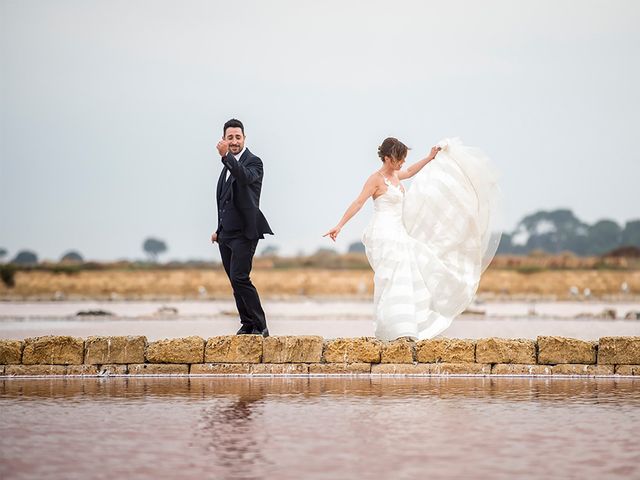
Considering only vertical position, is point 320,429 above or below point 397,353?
below

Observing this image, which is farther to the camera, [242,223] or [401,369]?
[242,223]

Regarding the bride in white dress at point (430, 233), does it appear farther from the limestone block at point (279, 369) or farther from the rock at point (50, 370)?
the rock at point (50, 370)

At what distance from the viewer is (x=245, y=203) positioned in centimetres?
1199

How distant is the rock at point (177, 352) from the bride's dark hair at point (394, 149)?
9.37 feet

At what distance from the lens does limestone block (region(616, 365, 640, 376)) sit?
11.3 metres

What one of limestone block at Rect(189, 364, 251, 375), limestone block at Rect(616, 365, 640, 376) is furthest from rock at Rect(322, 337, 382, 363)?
limestone block at Rect(616, 365, 640, 376)

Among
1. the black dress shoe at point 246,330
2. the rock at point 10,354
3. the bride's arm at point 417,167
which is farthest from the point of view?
the bride's arm at point 417,167

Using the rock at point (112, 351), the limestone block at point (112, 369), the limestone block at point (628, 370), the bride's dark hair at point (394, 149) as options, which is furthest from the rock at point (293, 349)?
the limestone block at point (628, 370)

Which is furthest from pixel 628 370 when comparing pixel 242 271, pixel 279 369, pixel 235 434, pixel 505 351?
pixel 235 434

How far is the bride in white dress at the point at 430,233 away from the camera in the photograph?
40.0ft

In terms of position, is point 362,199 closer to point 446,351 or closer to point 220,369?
point 446,351

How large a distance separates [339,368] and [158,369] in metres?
1.81

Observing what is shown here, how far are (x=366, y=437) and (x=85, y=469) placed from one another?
1906 mm

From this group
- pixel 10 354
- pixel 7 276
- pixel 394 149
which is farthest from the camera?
pixel 7 276
